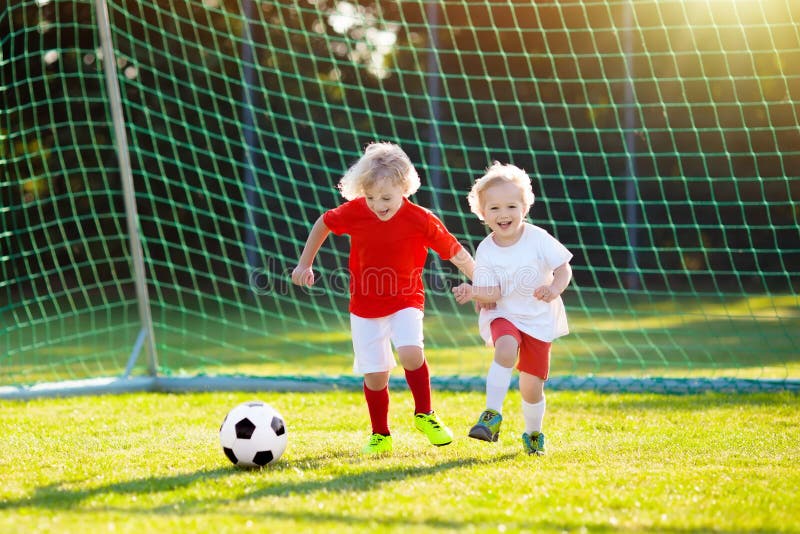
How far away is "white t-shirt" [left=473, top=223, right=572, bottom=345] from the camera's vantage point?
3900 mm

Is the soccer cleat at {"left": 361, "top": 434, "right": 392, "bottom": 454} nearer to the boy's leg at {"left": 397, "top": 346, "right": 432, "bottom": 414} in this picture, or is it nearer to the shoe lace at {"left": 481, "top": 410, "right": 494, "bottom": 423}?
the boy's leg at {"left": 397, "top": 346, "right": 432, "bottom": 414}

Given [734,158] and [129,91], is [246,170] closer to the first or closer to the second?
[129,91]

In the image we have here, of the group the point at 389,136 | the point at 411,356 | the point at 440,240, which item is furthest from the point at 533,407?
the point at 389,136

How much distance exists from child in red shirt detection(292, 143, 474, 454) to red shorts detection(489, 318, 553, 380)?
1.00 ft

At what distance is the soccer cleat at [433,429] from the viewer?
12.9ft

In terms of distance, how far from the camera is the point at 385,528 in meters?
2.67

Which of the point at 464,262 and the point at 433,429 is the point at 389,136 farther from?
the point at 433,429

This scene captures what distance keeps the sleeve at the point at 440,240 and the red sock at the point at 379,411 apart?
0.58 meters

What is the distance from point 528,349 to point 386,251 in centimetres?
64

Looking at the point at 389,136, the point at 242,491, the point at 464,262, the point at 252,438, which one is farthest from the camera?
the point at 389,136

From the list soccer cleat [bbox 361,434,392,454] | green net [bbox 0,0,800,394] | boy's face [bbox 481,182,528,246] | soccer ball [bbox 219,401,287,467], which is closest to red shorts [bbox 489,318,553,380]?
boy's face [bbox 481,182,528,246]

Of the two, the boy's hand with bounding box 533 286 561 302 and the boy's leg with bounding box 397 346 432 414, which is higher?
the boy's hand with bounding box 533 286 561 302

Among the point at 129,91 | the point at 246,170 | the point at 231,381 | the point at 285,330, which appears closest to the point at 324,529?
the point at 231,381

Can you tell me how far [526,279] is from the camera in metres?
3.92
